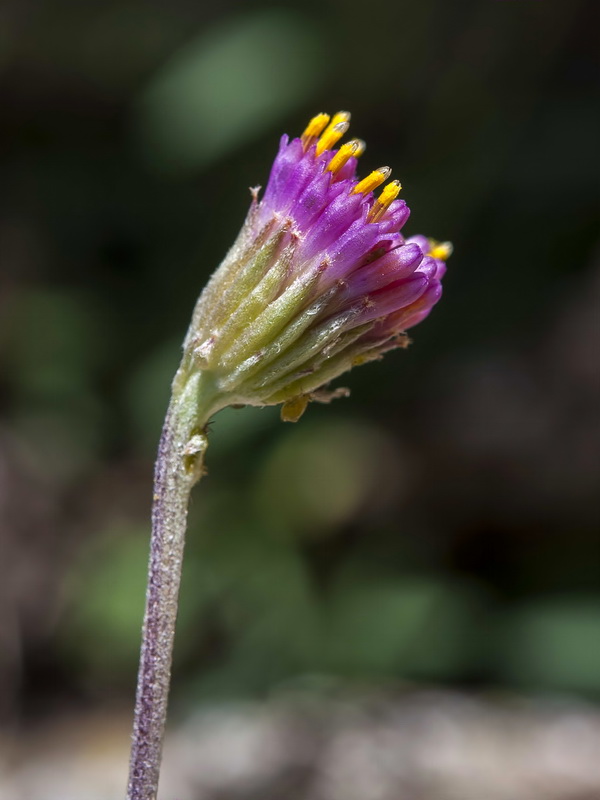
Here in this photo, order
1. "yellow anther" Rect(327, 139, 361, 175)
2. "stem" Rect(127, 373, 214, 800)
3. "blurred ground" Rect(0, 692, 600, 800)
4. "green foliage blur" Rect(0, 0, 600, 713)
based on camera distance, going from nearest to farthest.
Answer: "stem" Rect(127, 373, 214, 800) < "yellow anther" Rect(327, 139, 361, 175) < "blurred ground" Rect(0, 692, 600, 800) < "green foliage blur" Rect(0, 0, 600, 713)

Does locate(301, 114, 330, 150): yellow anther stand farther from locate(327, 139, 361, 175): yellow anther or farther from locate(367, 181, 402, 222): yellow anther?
locate(367, 181, 402, 222): yellow anther

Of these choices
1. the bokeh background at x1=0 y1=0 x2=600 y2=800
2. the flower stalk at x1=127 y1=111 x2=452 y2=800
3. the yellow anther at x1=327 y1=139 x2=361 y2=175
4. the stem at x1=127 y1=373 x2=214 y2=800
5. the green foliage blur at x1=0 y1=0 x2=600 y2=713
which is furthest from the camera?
the green foliage blur at x1=0 y1=0 x2=600 y2=713

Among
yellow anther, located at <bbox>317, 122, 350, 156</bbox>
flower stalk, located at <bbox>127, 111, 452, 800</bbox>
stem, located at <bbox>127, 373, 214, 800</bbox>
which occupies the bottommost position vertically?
stem, located at <bbox>127, 373, 214, 800</bbox>

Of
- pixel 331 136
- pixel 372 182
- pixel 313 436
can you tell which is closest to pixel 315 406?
pixel 313 436

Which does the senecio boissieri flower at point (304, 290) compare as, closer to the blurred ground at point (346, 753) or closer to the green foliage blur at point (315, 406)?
the blurred ground at point (346, 753)

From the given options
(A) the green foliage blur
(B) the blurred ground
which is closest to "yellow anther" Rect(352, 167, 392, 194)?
(B) the blurred ground

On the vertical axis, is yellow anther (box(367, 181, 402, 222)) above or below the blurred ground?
above

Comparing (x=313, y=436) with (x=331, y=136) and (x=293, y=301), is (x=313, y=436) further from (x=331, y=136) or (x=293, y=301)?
(x=293, y=301)

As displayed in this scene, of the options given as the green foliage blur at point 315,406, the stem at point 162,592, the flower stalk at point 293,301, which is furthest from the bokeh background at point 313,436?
the flower stalk at point 293,301
